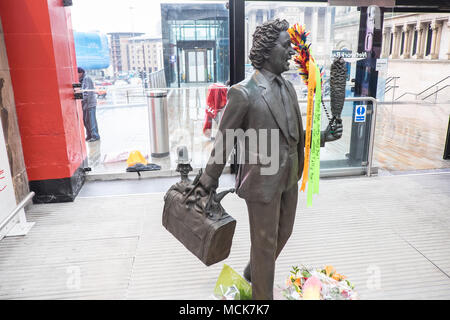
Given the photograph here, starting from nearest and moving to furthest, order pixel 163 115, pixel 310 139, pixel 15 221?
pixel 310 139 → pixel 15 221 → pixel 163 115

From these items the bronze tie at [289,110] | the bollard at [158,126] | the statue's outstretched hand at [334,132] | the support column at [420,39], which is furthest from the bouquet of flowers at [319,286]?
the support column at [420,39]

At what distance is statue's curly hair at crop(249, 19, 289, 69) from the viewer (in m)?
1.74

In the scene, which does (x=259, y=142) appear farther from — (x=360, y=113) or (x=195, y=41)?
(x=360, y=113)

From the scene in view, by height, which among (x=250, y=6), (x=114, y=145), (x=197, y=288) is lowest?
(x=197, y=288)

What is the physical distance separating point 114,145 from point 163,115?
881 mm

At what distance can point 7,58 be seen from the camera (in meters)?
3.82

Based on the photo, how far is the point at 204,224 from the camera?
1.91 meters

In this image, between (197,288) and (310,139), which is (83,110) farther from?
(310,139)

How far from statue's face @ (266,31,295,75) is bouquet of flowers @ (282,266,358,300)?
4.69 ft

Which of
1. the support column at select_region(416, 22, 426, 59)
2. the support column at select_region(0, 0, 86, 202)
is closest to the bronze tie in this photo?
the support column at select_region(0, 0, 86, 202)

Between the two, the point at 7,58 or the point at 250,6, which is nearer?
the point at 7,58

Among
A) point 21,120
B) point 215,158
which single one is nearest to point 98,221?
point 21,120

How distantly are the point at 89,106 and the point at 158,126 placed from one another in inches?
40.0

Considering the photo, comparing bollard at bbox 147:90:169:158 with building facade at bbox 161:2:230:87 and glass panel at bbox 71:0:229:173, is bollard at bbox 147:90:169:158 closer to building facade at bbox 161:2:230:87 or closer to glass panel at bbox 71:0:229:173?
glass panel at bbox 71:0:229:173
